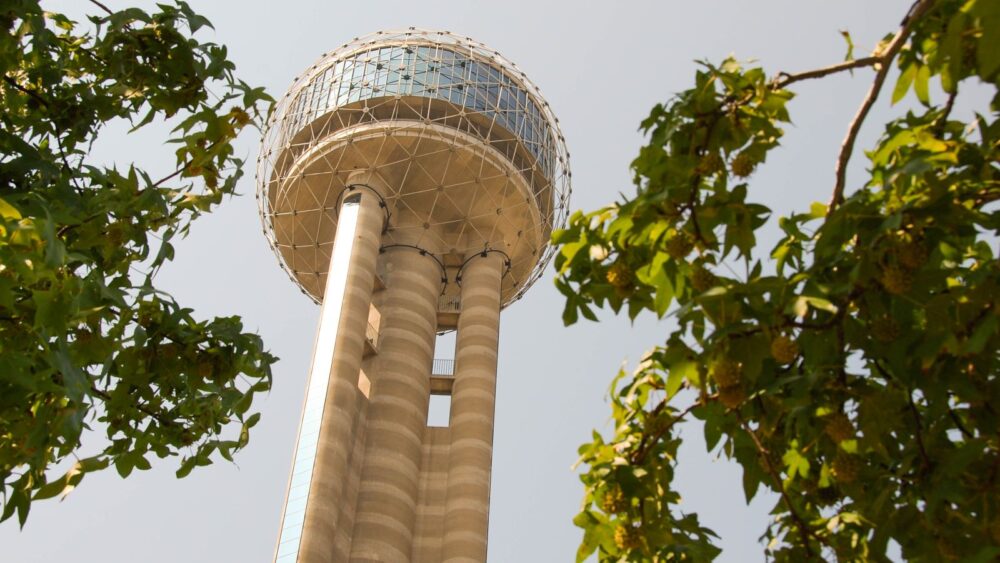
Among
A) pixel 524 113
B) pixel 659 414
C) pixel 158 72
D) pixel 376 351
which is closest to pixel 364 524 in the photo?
pixel 376 351

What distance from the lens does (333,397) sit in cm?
4091

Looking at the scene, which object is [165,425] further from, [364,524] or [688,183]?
[364,524]

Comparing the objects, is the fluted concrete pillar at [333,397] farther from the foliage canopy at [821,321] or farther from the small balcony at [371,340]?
the foliage canopy at [821,321]

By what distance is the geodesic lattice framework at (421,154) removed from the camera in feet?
165

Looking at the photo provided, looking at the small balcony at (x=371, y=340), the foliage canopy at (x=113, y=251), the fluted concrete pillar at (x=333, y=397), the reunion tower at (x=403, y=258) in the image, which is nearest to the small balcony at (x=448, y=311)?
the reunion tower at (x=403, y=258)

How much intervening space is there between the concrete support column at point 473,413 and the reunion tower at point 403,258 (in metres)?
0.07

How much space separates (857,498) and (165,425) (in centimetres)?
480

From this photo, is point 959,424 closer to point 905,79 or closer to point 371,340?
point 905,79

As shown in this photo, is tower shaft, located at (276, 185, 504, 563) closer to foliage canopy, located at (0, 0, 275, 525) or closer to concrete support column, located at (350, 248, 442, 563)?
concrete support column, located at (350, 248, 442, 563)

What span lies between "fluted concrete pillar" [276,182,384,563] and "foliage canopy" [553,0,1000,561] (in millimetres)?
32936

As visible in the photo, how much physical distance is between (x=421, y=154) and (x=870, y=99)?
45.3 meters

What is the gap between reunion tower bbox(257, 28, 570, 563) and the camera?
4103 centimetres

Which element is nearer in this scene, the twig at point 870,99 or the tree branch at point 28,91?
the twig at point 870,99

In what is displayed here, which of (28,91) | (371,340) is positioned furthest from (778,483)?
(371,340)
